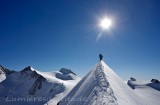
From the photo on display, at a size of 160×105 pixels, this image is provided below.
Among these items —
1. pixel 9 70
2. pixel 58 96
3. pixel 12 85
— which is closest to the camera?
pixel 58 96

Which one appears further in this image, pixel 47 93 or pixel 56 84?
pixel 56 84

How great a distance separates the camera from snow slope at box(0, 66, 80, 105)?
77.2m

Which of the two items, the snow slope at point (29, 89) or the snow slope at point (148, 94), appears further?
the snow slope at point (29, 89)

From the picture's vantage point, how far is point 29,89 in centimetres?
9044

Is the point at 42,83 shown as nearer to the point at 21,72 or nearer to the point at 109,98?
the point at 21,72

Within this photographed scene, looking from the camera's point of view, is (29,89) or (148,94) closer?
(148,94)

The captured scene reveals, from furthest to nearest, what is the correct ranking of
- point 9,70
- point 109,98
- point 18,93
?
point 9,70 < point 18,93 < point 109,98

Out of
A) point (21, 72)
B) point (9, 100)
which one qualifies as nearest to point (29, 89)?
point (9, 100)

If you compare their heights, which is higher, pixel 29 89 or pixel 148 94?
pixel 29 89

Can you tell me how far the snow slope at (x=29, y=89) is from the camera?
3039 inches

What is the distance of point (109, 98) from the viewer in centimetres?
1231

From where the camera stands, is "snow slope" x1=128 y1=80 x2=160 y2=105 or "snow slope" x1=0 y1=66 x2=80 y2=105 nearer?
"snow slope" x1=128 y1=80 x2=160 y2=105

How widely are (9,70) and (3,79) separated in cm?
1563

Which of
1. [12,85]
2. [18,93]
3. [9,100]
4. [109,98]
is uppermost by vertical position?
[12,85]
